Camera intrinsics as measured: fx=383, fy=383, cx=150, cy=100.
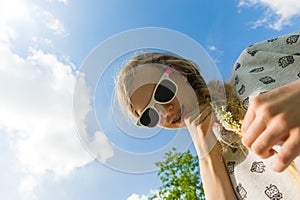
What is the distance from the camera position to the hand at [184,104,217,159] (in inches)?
51.2

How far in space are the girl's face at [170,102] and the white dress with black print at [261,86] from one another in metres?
0.27

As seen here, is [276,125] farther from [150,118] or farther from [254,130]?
[150,118]

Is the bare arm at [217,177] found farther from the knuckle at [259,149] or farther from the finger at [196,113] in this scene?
the knuckle at [259,149]

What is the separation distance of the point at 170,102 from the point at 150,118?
0.27 ft

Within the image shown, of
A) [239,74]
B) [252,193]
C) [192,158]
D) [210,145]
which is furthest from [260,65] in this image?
[192,158]

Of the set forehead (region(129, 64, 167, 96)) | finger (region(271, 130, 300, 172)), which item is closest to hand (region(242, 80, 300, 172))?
finger (region(271, 130, 300, 172))

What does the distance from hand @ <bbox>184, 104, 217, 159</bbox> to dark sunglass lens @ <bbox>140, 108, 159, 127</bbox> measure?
12 centimetres

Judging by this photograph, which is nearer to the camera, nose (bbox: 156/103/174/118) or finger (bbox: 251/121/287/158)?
finger (bbox: 251/121/287/158)

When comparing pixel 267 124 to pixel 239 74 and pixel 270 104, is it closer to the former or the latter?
pixel 270 104

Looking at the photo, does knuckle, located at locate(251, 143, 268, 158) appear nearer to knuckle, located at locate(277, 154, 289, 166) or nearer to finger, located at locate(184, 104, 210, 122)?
knuckle, located at locate(277, 154, 289, 166)

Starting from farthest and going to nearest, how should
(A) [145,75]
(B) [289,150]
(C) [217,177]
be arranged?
(C) [217,177]
(A) [145,75]
(B) [289,150]

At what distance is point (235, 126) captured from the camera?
1.14m

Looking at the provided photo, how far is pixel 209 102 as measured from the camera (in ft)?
4.10

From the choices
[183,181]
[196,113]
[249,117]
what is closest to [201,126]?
[196,113]
